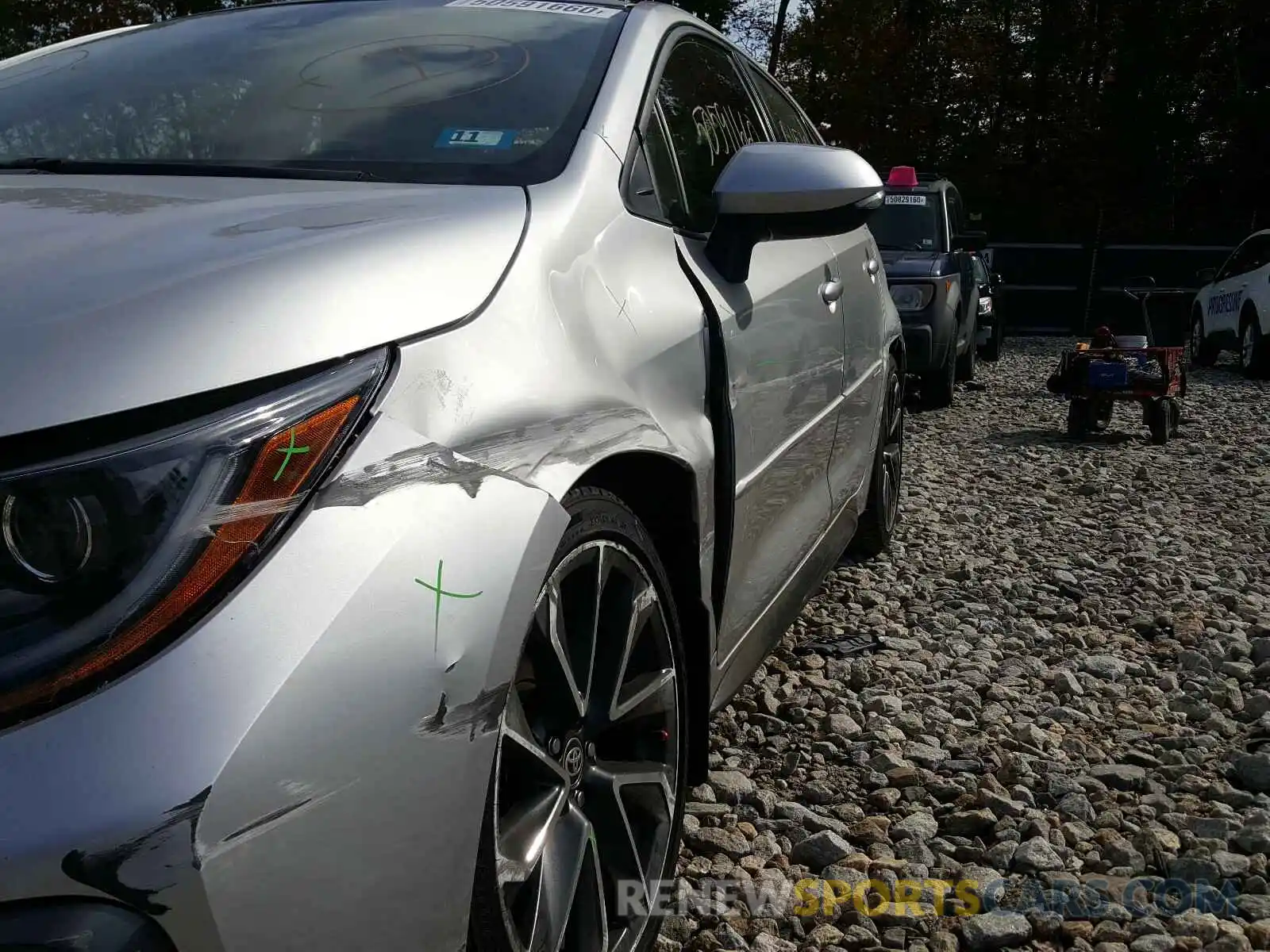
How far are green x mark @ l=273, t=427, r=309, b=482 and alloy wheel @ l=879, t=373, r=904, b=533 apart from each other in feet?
11.4

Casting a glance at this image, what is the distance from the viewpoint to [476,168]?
6.65 feet

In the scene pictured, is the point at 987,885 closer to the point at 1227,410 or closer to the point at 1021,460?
the point at 1021,460

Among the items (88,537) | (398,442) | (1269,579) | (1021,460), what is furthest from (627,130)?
(1021,460)

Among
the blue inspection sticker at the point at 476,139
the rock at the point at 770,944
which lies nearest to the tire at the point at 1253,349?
the rock at the point at 770,944

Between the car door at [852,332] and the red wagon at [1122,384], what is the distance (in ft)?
14.9

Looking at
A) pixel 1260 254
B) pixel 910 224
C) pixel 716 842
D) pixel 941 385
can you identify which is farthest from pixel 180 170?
pixel 1260 254

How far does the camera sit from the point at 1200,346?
14.9 meters

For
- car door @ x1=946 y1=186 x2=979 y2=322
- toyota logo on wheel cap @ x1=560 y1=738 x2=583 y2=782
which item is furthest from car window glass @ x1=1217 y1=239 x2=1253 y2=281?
toyota logo on wheel cap @ x1=560 y1=738 x2=583 y2=782

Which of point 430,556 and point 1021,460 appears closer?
A: point 430,556

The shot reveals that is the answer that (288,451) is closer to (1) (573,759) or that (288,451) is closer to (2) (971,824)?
(1) (573,759)

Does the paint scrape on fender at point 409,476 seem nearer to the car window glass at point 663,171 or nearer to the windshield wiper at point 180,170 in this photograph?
the windshield wiper at point 180,170

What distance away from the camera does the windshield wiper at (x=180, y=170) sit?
6.55ft

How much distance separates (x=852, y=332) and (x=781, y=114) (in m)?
0.82

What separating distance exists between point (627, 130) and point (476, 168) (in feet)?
1.27
